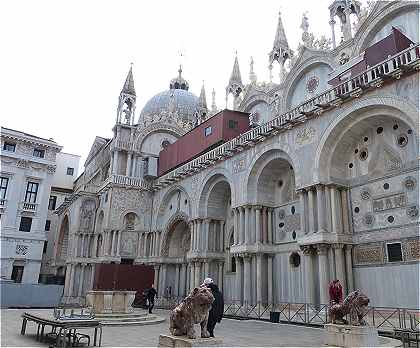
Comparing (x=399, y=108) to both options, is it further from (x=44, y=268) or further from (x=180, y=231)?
(x=44, y=268)

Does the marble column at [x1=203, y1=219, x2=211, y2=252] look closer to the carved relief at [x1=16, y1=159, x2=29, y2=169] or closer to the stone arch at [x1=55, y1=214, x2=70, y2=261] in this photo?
the carved relief at [x1=16, y1=159, x2=29, y2=169]

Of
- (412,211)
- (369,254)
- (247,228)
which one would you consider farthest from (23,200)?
(412,211)

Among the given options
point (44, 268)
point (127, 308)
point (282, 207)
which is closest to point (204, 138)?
point (282, 207)

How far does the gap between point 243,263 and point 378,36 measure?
16.1m

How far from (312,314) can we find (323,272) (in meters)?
2.10

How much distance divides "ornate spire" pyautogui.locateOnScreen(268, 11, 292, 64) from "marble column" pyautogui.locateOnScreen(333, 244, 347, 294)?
1955cm

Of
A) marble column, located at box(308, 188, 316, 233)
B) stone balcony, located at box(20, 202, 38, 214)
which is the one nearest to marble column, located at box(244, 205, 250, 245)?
marble column, located at box(308, 188, 316, 233)

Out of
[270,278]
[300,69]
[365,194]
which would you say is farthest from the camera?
[300,69]

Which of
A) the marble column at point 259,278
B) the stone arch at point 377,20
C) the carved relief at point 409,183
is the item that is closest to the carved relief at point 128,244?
the marble column at point 259,278

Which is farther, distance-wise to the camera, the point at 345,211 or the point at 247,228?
the point at 247,228

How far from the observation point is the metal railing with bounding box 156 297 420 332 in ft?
48.7

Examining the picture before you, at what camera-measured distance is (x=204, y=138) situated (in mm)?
31812

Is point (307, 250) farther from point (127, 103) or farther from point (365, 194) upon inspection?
point (127, 103)

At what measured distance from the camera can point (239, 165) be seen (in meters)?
25.2
